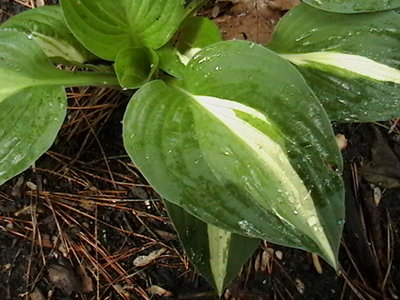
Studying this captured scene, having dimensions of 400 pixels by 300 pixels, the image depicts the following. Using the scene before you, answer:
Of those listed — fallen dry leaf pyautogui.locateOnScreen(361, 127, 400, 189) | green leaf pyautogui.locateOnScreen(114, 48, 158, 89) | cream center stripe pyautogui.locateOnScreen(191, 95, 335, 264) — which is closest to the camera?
cream center stripe pyautogui.locateOnScreen(191, 95, 335, 264)

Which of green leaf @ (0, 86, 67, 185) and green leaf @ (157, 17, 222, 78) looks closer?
green leaf @ (0, 86, 67, 185)

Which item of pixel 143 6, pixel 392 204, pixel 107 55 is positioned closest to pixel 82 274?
pixel 107 55

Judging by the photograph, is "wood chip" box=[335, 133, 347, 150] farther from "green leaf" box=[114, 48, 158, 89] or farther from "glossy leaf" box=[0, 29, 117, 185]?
"glossy leaf" box=[0, 29, 117, 185]

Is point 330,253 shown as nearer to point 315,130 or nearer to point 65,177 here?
point 315,130

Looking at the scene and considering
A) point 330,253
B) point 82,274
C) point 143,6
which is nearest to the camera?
point 330,253

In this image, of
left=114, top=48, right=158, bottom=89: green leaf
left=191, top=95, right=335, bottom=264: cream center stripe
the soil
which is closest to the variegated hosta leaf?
left=191, top=95, right=335, bottom=264: cream center stripe
